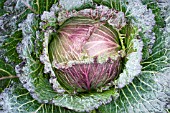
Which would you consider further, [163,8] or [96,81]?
[163,8]

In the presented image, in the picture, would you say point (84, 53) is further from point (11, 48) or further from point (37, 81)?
point (11, 48)

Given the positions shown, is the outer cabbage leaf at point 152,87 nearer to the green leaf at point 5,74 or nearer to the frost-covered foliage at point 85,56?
the frost-covered foliage at point 85,56

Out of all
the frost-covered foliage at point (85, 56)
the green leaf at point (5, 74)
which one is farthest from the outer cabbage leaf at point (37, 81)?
the green leaf at point (5, 74)

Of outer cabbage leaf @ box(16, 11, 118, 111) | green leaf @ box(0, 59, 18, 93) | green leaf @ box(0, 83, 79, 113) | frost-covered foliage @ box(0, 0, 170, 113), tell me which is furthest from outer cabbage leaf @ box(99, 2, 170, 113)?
green leaf @ box(0, 59, 18, 93)

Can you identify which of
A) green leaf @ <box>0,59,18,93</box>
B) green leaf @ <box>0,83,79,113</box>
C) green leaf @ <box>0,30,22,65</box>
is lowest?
green leaf @ <box>0,83,79,113</box>

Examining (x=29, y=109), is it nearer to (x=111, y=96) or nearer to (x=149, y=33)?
(x=111, y=96)

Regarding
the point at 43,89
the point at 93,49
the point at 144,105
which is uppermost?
the point at 93,49

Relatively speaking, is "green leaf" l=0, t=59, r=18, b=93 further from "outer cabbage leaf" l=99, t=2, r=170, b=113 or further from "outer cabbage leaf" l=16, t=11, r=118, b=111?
"outer cabbage leaf" l=99, t=2, r=170, b=113

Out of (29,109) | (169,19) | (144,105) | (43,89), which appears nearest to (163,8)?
(169,19)
